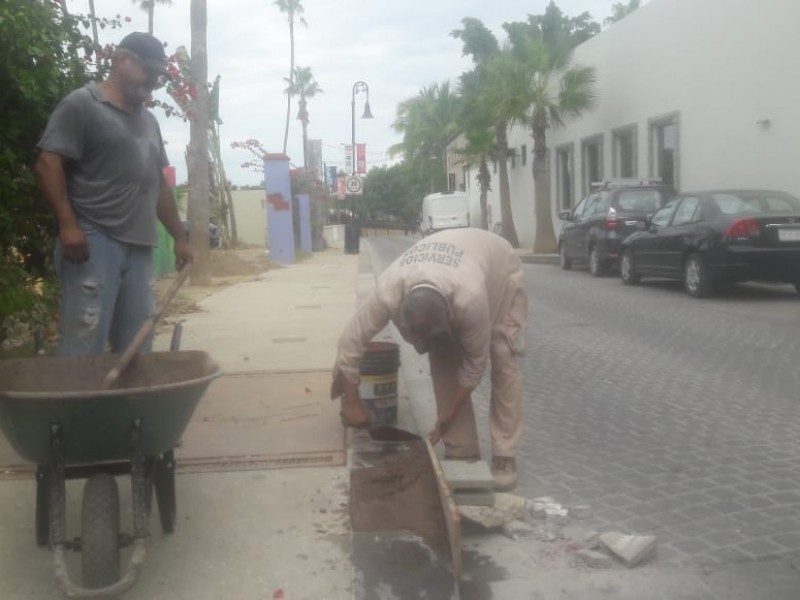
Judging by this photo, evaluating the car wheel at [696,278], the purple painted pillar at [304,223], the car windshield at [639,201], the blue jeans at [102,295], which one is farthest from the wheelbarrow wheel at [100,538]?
→ the purple painted pillar at [304,223]

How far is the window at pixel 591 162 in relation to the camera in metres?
30.6

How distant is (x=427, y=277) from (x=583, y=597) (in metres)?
1.43

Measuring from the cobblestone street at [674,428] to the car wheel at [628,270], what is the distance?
4691 millimetres

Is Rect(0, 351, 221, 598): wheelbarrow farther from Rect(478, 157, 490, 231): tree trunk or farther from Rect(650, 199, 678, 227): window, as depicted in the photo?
Rect(478, 157, 490, 231): tree trunk

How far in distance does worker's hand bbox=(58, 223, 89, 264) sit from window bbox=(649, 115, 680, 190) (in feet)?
68.3

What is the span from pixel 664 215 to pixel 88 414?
529 inches

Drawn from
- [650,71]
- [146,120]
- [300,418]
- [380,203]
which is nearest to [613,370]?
[300,418]

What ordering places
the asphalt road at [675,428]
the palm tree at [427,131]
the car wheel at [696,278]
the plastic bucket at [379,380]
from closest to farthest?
the asphalt road at [675,428] < the plastic bucket at [379,380] < the car wheel at [696,278] < the palm tree at [427,131]

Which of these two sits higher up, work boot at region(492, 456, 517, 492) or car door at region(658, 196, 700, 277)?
car door at region(658, 196, 700, 277)

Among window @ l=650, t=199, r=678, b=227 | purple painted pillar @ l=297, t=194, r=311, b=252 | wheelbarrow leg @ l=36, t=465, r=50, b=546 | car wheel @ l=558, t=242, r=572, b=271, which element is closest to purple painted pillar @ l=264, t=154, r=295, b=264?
purple painted pillar @ l=297, t=194, r=311, b=252

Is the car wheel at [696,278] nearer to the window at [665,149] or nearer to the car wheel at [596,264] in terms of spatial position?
the car wheel at [596,264]

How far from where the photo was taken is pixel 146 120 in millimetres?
4902

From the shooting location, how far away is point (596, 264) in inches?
761

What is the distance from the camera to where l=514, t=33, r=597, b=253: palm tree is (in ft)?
96.4
